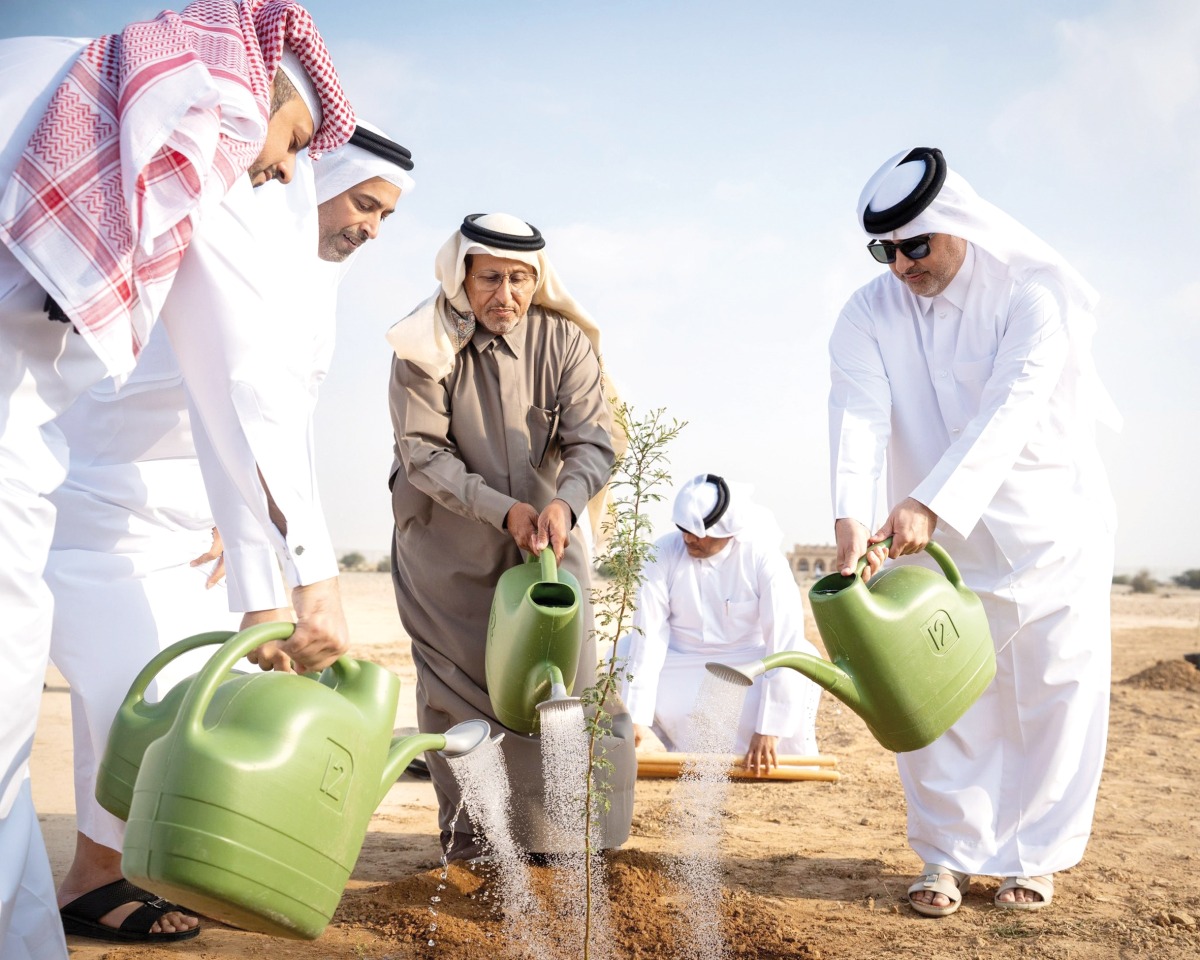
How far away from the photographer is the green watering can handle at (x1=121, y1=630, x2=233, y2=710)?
2.24 metres

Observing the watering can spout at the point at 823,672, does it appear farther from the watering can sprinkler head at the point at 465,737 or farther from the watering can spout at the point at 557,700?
the watering can sprinkler head at the point at 465,737

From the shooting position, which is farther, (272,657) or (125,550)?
(125,550)

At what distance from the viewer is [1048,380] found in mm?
3695

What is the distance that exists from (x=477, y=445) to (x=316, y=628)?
1.90 metres

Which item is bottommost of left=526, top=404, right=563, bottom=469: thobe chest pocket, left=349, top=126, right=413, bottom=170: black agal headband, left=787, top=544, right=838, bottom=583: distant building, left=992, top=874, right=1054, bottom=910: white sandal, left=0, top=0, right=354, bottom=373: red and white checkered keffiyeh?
left=787, top=544, right=838, bottom=583: distant building

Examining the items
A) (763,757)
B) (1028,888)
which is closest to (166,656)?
(1028,888)

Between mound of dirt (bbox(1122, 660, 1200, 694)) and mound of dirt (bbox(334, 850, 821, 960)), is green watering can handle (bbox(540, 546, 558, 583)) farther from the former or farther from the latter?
mound of dirt (bbox(1122, 660, 1200, 694))

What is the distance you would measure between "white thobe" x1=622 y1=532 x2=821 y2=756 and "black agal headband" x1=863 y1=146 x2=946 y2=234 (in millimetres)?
2989

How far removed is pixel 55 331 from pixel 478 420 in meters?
2.03

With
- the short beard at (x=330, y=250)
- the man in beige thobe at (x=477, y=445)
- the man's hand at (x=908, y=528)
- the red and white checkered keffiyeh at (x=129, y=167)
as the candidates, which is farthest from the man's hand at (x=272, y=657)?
the short beard at (x=330, y=250)

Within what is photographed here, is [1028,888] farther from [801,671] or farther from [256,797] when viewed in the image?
[256,797]

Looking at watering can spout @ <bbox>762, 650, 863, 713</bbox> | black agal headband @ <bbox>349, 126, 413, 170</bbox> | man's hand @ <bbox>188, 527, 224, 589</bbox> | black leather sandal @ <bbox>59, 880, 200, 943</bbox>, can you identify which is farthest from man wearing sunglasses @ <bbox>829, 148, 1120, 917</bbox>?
black leather sandal @ <bbox>59, 880, 200, 943</bbox>

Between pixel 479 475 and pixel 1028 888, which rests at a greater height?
pixel 479 475

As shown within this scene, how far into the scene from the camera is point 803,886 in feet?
13.3
